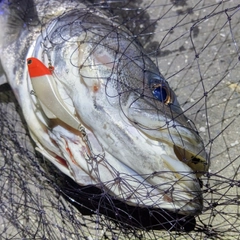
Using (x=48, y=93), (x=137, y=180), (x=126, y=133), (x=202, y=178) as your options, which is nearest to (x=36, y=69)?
(x=48, y=93)

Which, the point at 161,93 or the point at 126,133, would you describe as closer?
the point at 126,133

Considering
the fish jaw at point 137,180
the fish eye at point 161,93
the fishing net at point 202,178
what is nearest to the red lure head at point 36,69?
the fish jaw at point 137,180

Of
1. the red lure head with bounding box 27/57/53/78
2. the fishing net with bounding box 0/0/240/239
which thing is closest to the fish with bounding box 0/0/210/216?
the red lure head with bounding box 27/57/53/78

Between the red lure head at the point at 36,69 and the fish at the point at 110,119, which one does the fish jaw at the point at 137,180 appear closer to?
the fish at the point at 110,119

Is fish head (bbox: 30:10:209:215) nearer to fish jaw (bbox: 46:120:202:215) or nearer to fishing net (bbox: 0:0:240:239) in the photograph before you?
fish jaw (bbox: 46:120:202:215)

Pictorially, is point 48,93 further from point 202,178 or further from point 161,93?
point 202,178

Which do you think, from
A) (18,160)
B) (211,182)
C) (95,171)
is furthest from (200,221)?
(18,160)
